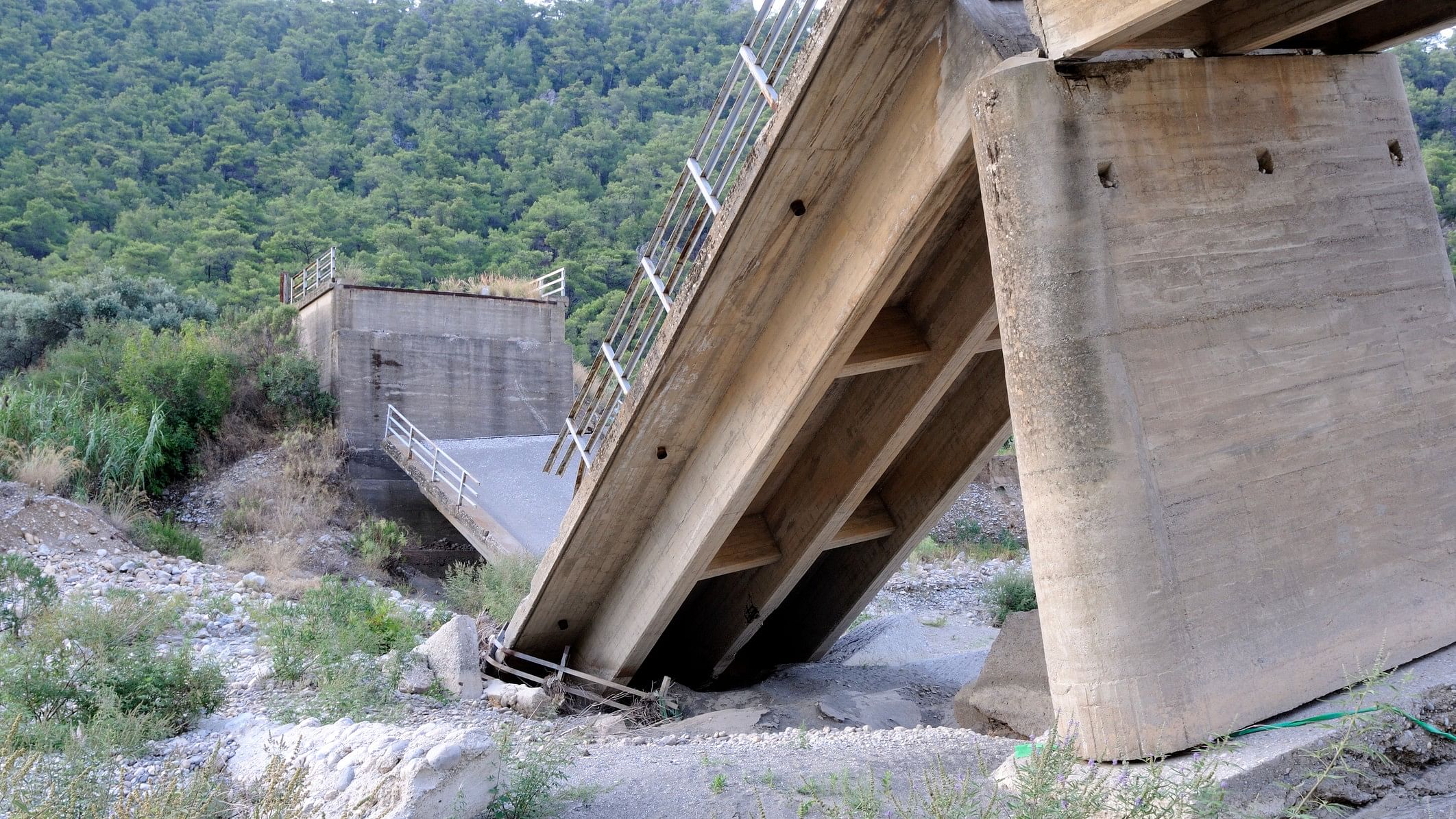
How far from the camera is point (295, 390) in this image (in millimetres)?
20953

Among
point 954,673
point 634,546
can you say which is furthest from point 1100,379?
point 954,673

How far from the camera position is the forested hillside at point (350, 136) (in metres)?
41.8

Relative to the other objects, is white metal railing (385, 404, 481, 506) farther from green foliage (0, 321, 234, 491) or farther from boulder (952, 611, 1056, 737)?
boulder (952, 611, 1056, 737)

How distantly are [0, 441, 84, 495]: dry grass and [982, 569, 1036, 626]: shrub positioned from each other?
1387cm

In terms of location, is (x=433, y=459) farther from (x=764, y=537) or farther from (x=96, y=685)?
(x=96, y=685)

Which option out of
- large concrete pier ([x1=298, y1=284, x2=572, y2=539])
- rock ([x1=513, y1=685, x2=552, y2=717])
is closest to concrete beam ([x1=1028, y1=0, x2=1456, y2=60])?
rock ([x1=513, y1=685, x2=552, y2=717])

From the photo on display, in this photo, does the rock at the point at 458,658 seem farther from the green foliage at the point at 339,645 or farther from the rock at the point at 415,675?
the green foliage at the point at 339,645

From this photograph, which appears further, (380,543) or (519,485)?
(380,543)

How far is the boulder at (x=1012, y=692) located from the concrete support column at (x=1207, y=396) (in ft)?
8.23

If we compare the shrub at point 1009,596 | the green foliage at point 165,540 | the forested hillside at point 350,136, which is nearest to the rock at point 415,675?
the green foliage at point 165,540

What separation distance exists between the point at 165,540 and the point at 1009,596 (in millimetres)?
12347

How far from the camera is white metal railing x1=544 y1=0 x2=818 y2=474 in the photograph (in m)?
5.49

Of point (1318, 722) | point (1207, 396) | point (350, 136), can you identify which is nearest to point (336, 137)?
point (350, 136)

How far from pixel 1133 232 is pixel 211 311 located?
99.7 feet
